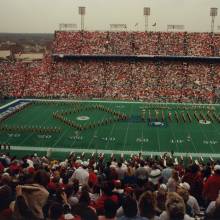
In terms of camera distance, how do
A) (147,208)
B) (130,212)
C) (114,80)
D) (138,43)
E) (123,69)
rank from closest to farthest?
1. (130,212)
2. (147,208)
3. (114,80)
4. (123,69)
5. (138,43)

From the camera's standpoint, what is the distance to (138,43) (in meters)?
51.3

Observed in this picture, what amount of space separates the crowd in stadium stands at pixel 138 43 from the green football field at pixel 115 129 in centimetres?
1391

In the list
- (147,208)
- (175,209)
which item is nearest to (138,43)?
(147,208)

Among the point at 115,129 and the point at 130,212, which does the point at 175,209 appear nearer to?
the point at 130,212

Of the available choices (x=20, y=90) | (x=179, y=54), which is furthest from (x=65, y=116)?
(x=179, y=54)

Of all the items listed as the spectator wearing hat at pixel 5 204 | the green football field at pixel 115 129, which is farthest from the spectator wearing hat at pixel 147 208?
the green football field at pixel 115 129

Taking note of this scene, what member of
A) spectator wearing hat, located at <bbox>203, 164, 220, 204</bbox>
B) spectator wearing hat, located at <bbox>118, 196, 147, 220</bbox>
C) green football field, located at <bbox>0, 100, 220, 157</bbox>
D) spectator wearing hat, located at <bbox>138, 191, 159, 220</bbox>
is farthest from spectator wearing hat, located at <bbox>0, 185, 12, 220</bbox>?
green football field, located at <bbox>0, 100, 220, 157</bbox>

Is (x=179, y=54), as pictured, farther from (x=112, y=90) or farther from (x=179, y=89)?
(x=112, y=90)

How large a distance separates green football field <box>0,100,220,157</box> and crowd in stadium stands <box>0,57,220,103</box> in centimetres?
535

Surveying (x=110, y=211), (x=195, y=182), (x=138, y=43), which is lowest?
(x=195, y=182)

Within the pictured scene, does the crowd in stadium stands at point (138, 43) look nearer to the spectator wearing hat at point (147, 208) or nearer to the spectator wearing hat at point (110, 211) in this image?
the spectator wearing hat at point (110, 211)

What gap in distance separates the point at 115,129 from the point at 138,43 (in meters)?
25.4

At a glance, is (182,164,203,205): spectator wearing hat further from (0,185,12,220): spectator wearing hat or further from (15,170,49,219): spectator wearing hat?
(0,185,12,220): spectator wearing hat

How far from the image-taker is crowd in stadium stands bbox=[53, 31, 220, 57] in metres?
49.4
